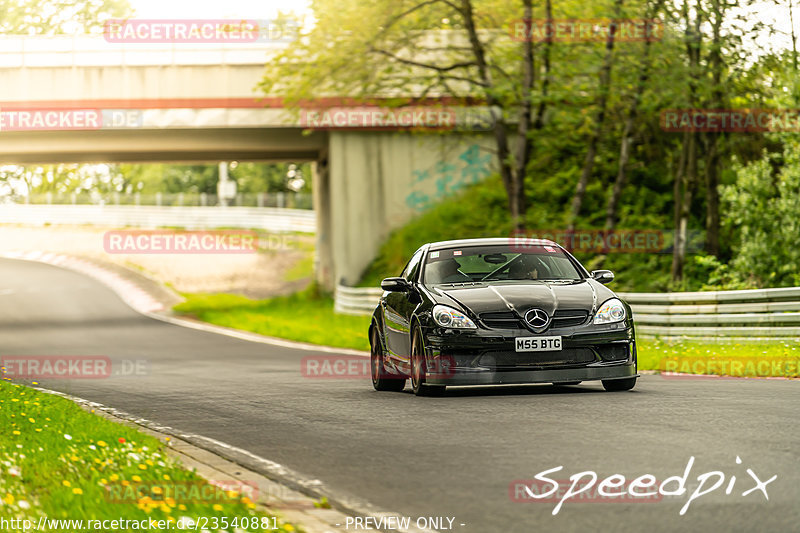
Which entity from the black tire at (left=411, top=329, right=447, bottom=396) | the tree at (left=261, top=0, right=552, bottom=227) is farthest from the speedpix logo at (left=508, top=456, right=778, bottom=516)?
the tree at (left=261, top=0, right=552, bottom=227)

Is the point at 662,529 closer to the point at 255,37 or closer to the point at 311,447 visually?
the point at 311,447

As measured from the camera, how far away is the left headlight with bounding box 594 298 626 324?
1070 cm

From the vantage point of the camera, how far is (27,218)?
2778 inches

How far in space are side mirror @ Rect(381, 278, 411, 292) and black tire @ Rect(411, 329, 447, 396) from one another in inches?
29.0

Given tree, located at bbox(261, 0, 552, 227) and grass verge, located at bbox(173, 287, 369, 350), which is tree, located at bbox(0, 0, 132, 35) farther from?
tree, located at bbox(261, 0, 552, 227)

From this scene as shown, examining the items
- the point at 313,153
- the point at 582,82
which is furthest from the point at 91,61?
the point at 582,82

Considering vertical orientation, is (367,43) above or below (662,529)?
above

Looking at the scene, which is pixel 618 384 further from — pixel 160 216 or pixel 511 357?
pixel 160 216

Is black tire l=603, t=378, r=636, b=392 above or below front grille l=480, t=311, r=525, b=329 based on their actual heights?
below

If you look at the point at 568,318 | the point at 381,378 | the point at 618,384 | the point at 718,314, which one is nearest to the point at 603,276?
the point at 618,384

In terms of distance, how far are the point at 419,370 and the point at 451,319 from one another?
72 cm

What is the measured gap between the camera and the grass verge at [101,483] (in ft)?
18.8

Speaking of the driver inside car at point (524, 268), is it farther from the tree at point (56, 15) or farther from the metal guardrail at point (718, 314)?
the tree at point (56, 15)

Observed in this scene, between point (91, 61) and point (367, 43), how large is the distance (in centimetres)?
1165
